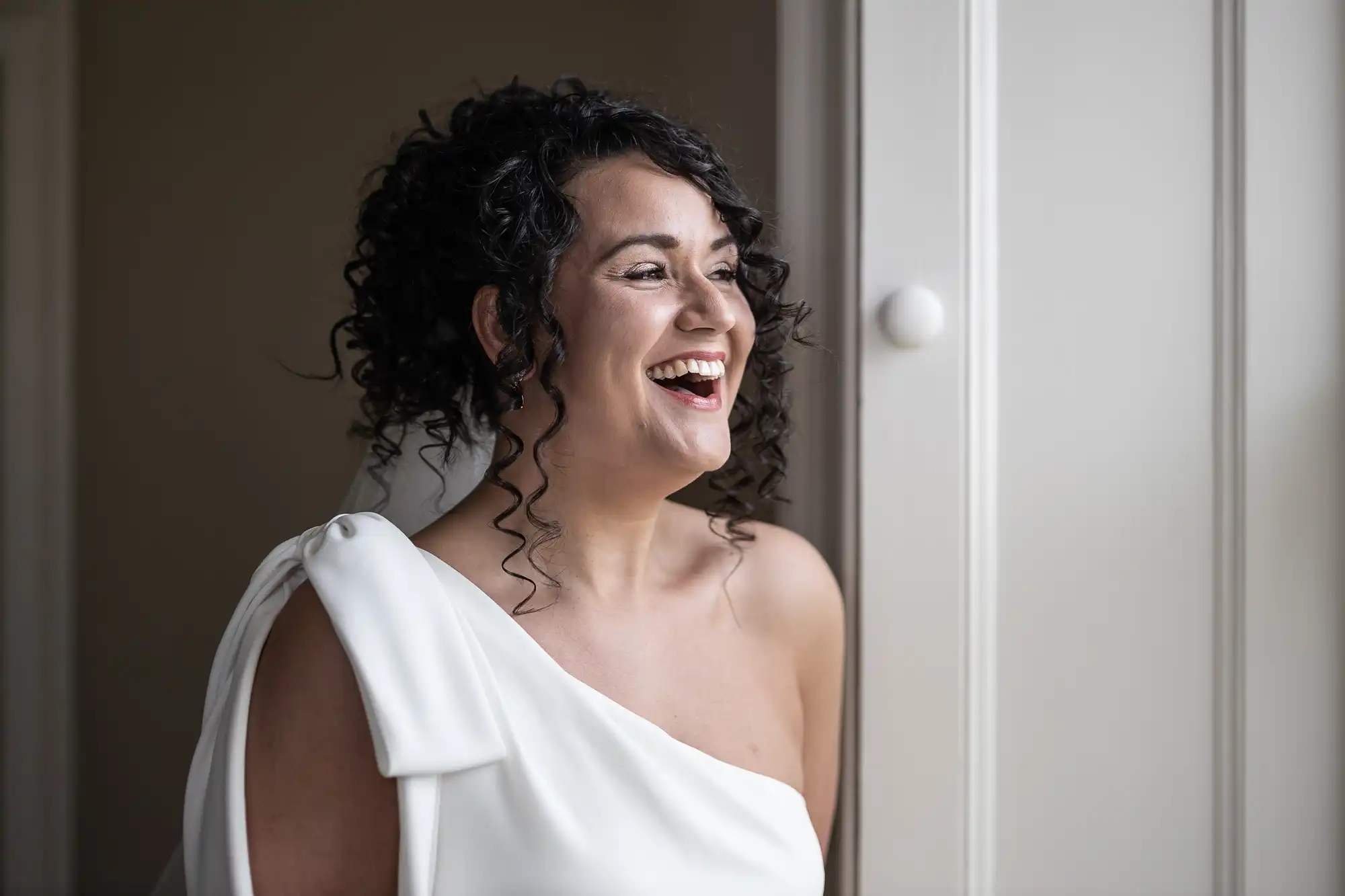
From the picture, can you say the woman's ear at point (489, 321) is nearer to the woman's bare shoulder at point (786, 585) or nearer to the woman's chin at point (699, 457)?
the woman's chin at point (699, 457)

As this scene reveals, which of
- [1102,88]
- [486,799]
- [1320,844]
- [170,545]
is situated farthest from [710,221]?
[170,545]

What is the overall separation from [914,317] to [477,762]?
0.62m

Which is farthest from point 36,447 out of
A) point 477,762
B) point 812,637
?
point 812,637

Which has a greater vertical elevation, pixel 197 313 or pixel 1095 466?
pixel 197 313

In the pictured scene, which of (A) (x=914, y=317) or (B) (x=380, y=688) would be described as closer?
(B) (x=380, y=688)

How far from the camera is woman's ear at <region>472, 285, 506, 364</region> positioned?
1.02m

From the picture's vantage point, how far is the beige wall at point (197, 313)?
5.57ft

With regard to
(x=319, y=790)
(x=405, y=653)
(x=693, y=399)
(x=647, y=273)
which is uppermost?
(x=647, y=273)

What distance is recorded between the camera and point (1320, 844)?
1047mm

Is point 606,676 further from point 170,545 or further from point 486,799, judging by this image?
point 170,545

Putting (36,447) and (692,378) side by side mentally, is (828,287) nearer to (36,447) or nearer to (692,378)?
(692,378)

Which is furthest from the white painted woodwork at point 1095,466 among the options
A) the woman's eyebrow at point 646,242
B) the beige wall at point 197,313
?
the beige wall at point 197,313

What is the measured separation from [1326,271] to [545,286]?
0.79 meters

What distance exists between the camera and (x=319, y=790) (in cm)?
91
